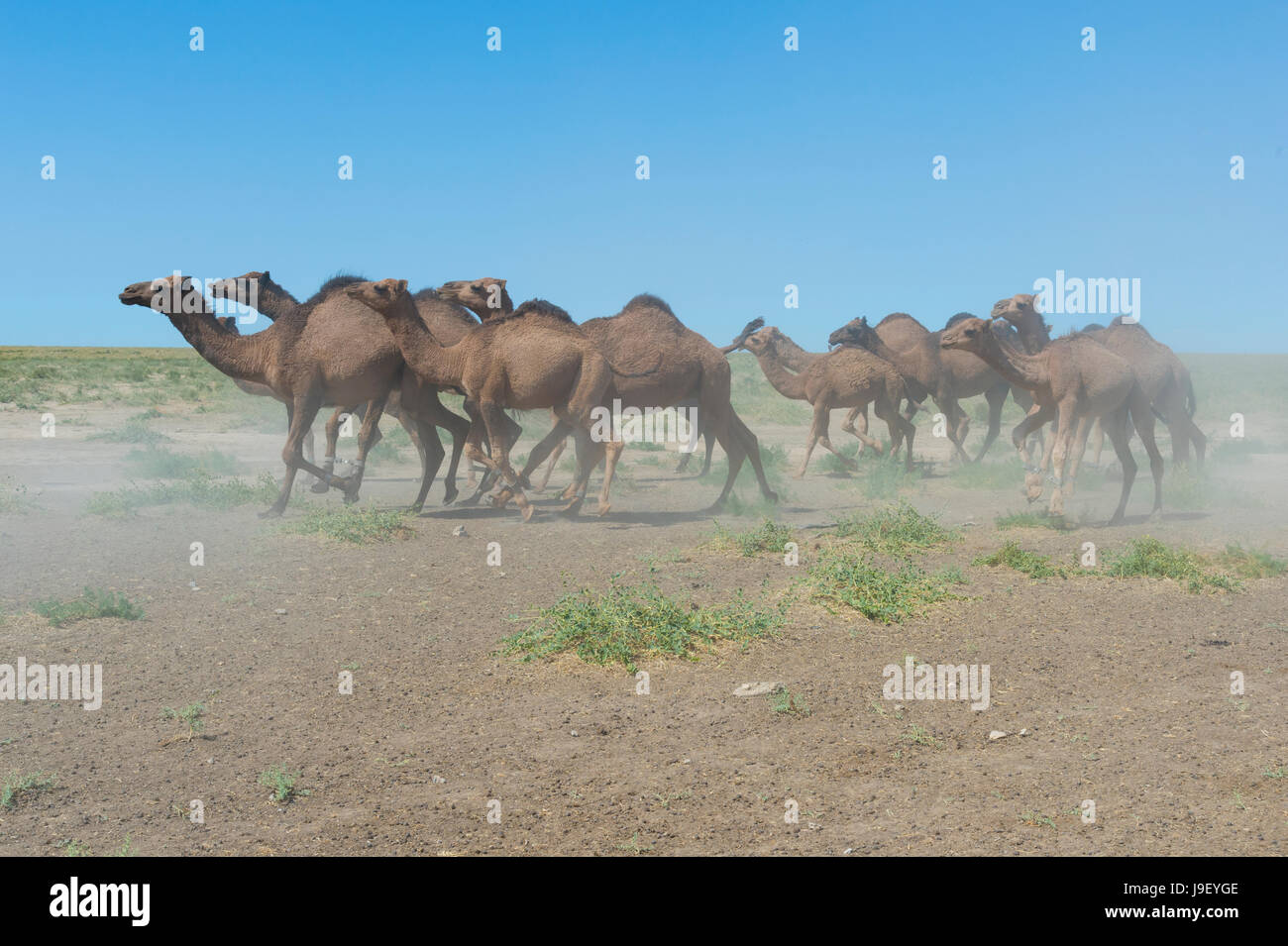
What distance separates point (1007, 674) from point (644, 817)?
10.1 ft

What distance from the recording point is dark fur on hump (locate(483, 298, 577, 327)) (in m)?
12.4

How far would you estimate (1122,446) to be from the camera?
13172 mm

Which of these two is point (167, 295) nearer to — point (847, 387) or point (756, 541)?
point (756, 541)

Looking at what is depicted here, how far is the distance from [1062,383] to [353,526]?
8034 millimetres

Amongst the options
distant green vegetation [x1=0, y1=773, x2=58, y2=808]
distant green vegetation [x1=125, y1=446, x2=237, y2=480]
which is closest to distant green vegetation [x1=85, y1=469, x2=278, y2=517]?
distant green vegetation [x1=125, y1=446, x2=237, y2=480]

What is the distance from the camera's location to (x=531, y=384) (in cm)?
1205

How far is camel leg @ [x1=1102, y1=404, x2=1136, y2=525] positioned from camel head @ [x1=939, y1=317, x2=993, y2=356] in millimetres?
2127

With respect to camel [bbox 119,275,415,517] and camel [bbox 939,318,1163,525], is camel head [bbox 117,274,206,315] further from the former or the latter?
camel [bbox 939,318,1163,525]

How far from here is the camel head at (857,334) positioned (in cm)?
1834

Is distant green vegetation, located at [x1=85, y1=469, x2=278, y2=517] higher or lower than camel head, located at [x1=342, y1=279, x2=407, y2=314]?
lower

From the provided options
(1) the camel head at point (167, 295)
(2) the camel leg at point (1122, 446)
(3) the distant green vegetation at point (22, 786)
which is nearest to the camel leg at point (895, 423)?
(2) the camel leg at point (1122, 446)

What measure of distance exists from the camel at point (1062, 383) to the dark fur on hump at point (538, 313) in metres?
4.34

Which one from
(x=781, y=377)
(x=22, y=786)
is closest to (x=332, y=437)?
(x=781, y=377)

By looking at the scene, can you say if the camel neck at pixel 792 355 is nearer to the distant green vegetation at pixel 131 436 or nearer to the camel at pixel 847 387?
the camel at pixel 847 387
